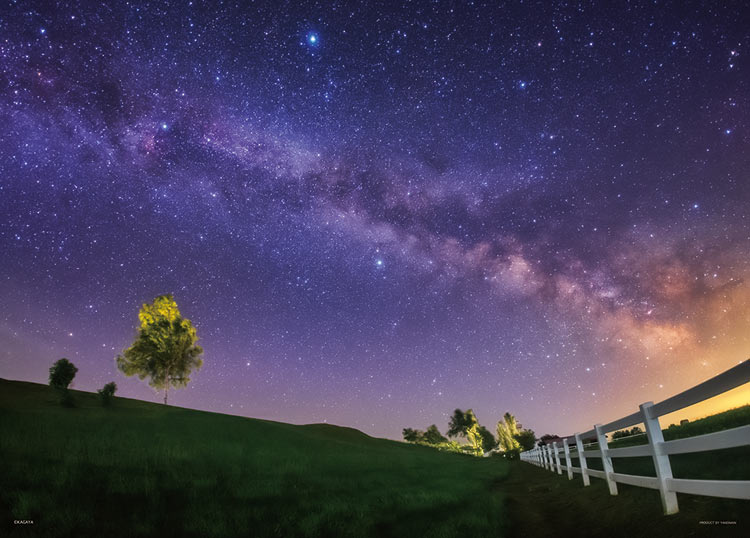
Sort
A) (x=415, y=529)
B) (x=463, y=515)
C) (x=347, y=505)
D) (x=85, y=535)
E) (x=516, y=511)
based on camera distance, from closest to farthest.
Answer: (x=85, y=535), (x=415, y=529), (x=463, y=515), (x=347, y=505), (x=516, y=511)

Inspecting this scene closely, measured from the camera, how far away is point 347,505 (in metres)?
7.68

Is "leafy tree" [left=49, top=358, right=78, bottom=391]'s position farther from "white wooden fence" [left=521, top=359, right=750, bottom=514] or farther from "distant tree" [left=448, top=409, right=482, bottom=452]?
"distant tree" [left=448, top=409, right=482, bottom=452]

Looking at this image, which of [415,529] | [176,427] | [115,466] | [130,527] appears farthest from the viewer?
[176,427]

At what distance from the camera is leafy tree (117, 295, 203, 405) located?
40156mm

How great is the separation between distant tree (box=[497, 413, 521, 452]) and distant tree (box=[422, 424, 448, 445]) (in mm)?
15620

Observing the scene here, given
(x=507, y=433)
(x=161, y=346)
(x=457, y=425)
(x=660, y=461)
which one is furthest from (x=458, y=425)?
(x=660, y=461)

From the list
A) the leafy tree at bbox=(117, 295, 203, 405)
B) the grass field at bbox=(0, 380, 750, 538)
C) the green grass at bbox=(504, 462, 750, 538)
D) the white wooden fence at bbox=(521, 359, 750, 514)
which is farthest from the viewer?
the leafy tree at bbox=(117, 295, 203, 405)

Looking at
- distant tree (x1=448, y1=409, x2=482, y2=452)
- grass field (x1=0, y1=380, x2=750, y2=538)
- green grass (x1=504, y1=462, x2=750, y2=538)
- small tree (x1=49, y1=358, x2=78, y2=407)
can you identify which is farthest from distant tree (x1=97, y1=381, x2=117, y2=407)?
distant tree (x1=448, y1=409, x2=482, y2=452)

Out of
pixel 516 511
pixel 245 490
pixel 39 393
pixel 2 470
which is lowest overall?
pixel 516 511

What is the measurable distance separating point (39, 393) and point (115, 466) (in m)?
27.1

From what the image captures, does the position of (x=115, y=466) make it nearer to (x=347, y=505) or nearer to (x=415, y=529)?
(x=347, y=505)

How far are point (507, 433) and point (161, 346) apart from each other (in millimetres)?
83305

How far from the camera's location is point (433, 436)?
333 ft

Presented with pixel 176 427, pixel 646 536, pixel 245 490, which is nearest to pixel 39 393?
pixel 176 427
